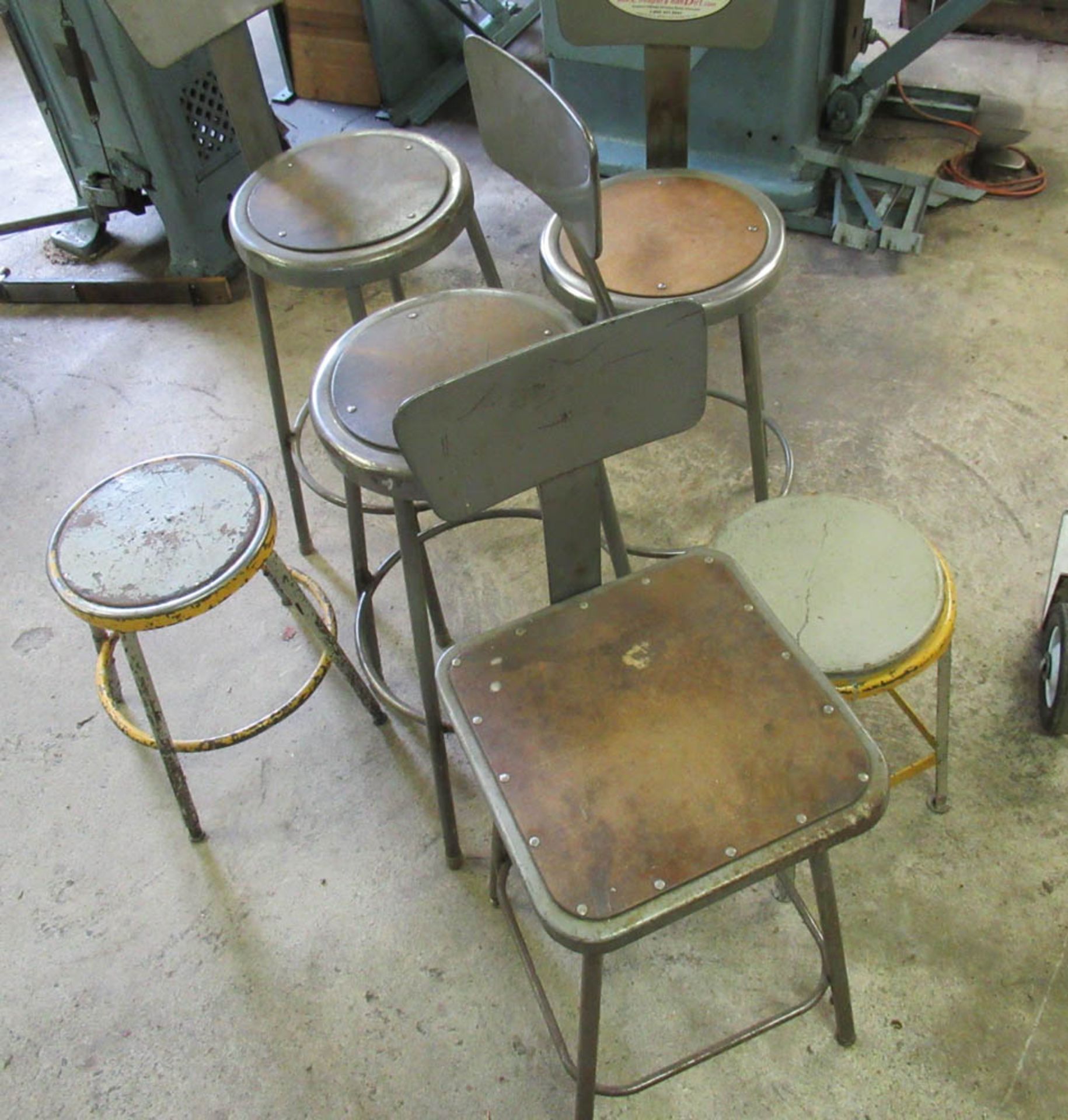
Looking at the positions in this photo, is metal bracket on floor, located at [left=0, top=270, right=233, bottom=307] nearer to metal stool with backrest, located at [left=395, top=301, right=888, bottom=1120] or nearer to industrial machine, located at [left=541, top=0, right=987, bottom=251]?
industrial machine, located at [left=541, top=0, right=987, bottom=251]

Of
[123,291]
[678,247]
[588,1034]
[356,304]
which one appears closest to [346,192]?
[356,304]

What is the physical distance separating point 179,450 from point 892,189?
227cm

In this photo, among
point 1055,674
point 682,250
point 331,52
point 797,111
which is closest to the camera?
point 682,250

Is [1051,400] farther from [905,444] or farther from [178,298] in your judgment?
[178,298]

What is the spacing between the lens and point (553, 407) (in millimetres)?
1137

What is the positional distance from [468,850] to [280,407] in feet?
3.28

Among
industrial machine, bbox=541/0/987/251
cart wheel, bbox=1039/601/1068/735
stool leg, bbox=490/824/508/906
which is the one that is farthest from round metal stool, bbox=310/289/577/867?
industrial machine, bbox=541/0/987/251

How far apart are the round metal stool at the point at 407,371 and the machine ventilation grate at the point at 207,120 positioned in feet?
5.88

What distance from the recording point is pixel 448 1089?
5.18 ft

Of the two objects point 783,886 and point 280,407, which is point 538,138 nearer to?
point 280,407

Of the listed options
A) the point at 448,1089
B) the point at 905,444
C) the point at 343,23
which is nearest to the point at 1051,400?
the point at 905,444

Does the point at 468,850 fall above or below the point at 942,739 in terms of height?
below

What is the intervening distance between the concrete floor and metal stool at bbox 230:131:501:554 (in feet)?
2.72

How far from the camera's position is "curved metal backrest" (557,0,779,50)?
1.69 m
